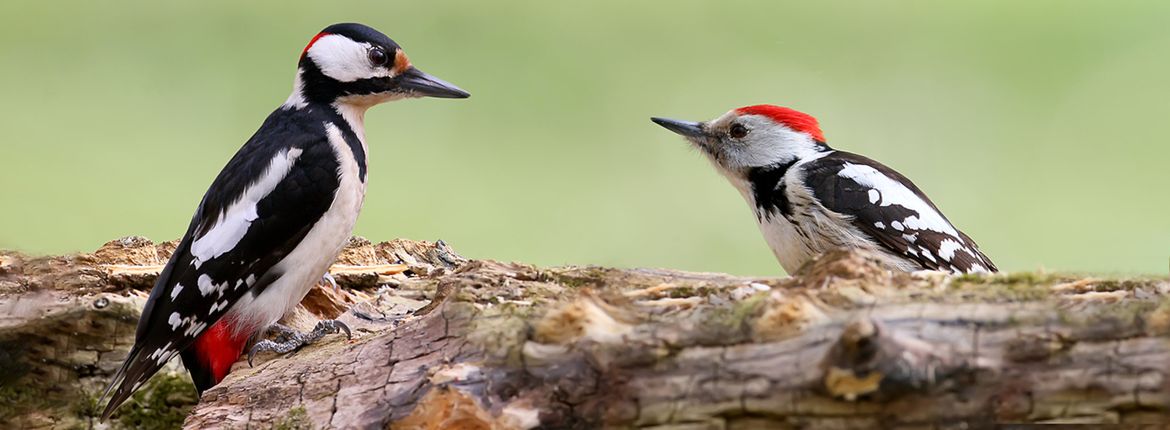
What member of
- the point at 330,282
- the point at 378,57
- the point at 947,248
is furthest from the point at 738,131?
the point at 330,282

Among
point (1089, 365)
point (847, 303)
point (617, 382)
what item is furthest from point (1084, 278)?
point (617, 382)

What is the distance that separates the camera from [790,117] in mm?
3557

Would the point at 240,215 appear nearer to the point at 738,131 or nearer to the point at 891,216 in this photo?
the point at 738,131

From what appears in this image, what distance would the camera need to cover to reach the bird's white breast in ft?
9.84

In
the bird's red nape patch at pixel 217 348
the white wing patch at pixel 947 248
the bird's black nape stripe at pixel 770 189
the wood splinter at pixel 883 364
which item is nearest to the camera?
the wood splinter at pixel 883 364

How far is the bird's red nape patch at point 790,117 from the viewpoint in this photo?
3.55m

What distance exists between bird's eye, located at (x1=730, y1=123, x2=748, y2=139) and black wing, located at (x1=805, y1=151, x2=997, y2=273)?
357 millimetres

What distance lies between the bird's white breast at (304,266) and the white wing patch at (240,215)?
5.3 inches

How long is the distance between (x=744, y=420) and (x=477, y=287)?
756 millimetres

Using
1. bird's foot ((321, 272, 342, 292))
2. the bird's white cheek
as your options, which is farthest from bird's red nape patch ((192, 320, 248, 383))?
the bird's white cheek

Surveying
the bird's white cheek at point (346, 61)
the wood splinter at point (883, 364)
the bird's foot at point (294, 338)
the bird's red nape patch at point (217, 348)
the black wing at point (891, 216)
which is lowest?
the bird's red nape patch at point (217, 348)

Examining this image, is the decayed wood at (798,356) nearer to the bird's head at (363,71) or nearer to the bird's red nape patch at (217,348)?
the bird's red nape patch at (217,348)

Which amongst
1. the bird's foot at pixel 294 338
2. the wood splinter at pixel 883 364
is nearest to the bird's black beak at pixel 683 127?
the bird's foot at pixel 294 338

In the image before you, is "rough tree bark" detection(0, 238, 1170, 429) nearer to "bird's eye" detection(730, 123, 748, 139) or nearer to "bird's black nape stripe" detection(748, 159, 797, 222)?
"bird's black nape stripe" detection(748, 159, 797, 222)
